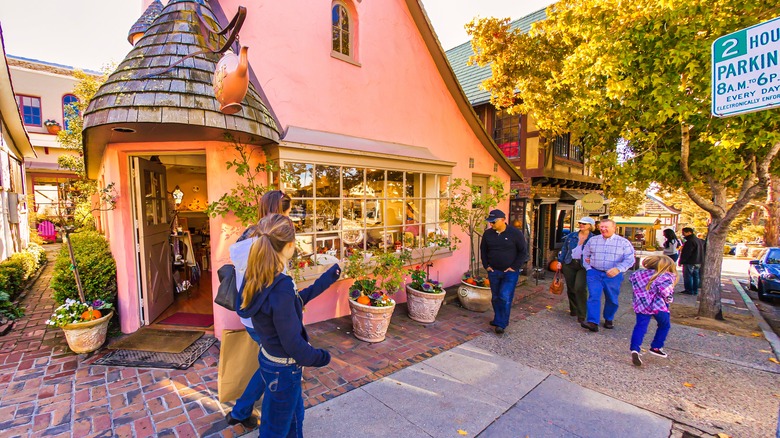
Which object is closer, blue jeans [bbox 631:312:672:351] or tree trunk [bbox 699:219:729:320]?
blue jeans [bbox 631:312:672:351]

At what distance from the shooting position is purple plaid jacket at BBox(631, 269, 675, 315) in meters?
4.04

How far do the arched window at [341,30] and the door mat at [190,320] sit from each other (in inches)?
187

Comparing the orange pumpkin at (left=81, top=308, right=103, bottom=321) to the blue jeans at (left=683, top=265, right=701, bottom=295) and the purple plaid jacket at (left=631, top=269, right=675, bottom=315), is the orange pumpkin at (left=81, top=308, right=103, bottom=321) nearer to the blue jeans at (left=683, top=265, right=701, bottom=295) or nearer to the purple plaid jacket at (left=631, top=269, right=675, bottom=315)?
the purple plaid jacket at (left=631, top=269, right=675, bottom=315)

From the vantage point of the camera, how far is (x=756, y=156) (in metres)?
5.44

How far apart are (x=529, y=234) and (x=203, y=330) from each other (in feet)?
29.0

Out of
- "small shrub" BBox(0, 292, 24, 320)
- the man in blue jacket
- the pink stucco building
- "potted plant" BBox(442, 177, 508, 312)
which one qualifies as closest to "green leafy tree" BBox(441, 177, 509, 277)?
"potted plant" BBox(442, 177, 508, 312)

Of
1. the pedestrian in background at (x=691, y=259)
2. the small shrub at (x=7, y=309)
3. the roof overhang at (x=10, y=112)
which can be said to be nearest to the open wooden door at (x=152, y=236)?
the small shrub at (x=7, y=309)

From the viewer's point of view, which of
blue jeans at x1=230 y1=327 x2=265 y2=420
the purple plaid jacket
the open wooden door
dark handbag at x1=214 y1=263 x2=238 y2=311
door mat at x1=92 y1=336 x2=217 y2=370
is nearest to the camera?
dark handbag at x1=214 y1=263 x2=238 y2=311

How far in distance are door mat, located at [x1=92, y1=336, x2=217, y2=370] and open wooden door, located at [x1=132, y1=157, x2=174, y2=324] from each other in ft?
2.90

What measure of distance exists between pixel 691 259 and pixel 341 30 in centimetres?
977

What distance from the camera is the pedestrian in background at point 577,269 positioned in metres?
5.71

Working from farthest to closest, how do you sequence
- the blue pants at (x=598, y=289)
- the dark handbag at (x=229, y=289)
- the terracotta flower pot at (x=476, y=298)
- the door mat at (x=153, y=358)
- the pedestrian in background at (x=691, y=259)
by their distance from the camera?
1. the pedestrian in background at (x=691, y=259)
2. the terracotta flower pot at (x=476, y=298)
3. the blue pants at (x=598, y=289)
4. the door mat at (x=153, y=358)
5. the dark handbag at (x=229, y=289)

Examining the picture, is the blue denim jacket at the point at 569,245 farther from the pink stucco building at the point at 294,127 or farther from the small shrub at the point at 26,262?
the small shrub at the point at 26,262

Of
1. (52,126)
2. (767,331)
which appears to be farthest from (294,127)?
(52,126)
